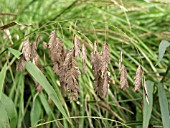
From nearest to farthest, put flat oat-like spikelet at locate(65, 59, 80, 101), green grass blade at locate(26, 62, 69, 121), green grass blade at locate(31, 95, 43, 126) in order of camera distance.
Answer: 1. flat oat-like spikelet at locate(65, 59, 80, 101)
2. green grass blade at locate(26, 62, 69, 121)
3. green grass blade at locate(31, 95, 43, 126)

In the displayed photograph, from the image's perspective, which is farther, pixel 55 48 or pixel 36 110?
pixel 36 110

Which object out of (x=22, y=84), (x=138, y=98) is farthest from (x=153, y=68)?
(x=22, y=84)

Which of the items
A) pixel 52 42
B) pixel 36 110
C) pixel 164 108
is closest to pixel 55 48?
pixel 52 42

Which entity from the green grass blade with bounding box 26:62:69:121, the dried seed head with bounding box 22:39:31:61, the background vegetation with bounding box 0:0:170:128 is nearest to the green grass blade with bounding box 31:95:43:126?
the background vegetation with bounding box 0:0:170:128

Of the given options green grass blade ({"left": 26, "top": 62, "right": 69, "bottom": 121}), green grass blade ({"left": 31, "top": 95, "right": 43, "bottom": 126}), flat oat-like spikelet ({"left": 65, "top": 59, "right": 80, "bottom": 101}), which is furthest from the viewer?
green grass blade ({"left": 31, "top": 95, "right": 43, "bottom": 126})

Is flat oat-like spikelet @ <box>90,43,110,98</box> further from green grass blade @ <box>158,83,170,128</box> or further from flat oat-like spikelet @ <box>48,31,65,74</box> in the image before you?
green grass blade @ <box>158,83,170,128</box>

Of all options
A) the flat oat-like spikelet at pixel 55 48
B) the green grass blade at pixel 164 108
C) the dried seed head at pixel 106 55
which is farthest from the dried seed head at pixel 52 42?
the green grass blade at pixel 164 108

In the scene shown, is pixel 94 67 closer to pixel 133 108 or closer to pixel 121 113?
pixel 121 113

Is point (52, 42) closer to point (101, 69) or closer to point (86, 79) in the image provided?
point (101, 69)
